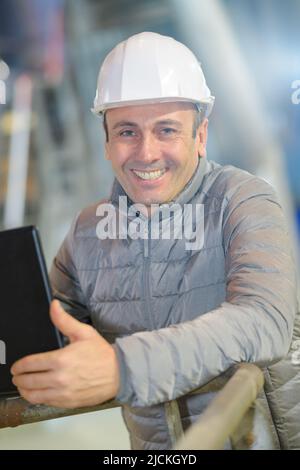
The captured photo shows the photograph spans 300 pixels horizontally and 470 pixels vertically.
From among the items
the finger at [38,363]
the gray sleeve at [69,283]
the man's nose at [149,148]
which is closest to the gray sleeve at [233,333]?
the finger at [38,363]

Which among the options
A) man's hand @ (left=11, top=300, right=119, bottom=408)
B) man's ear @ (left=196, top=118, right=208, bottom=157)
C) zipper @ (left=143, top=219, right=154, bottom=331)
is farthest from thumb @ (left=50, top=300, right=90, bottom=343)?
man's ear @ (left=196, top=118, right=208, bottom=157)

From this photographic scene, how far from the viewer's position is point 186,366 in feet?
3.37

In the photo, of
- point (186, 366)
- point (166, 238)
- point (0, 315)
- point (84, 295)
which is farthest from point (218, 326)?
point (84, 295)

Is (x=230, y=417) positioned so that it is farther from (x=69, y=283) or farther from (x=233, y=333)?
(x=69, y=283)

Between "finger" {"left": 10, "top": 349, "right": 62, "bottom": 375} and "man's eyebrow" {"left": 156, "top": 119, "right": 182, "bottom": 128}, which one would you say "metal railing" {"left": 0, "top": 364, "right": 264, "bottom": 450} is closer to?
"finger" {"left": 10, "top": 349, "right": 62, "bottom": 375}

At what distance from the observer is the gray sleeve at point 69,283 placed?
1785 millimetres

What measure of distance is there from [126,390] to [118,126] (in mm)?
863

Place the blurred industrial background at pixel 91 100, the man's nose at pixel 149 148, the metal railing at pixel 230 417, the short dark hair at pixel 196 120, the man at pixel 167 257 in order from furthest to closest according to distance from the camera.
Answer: the blurred industrial background at pixel 91 100
the short dark hair at pixel 196 120
the man's nose at pixel 149 148
the man at pixel 167 257
the metal railing at pixel 230 417

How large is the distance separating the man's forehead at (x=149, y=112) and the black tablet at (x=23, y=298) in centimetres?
74

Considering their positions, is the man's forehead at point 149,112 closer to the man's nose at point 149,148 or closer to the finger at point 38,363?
the man's nose at point 149,148

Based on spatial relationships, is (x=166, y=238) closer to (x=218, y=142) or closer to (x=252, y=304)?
(x=252, y=304)
